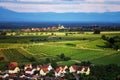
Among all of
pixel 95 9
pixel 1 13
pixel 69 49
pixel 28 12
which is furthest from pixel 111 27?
pixel 1 13

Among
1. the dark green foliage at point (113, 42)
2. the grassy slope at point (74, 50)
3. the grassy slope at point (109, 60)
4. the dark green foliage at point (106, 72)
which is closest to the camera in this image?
the dark green foliage at point (106, 72)

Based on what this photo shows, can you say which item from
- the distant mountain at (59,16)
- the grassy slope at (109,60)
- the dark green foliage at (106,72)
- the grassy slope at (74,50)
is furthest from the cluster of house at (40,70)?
the distant mountain at (59,16)

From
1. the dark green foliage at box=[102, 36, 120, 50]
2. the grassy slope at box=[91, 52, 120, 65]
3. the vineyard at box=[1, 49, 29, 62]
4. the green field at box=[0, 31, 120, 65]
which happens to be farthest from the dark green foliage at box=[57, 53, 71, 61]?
the dark green foliage at box=[102, 36, 120, 50]

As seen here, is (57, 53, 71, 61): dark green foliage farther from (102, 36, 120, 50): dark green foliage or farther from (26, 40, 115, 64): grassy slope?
(102, 36, 120, 50): dark green foliage

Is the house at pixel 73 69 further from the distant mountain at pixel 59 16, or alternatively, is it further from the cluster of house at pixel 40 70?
the distant mountain at pixel 59 16

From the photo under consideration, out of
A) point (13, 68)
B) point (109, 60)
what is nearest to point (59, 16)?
point (109, 60)

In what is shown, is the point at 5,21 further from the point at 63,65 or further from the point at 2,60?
the point at 63,65

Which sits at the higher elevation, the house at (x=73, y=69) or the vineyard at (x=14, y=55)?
the vineyard at (x=14, y=55)
